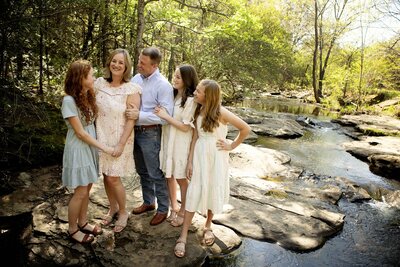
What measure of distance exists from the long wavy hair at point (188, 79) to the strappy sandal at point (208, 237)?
4.81ft

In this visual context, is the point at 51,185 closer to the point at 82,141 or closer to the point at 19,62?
the point at 82,141

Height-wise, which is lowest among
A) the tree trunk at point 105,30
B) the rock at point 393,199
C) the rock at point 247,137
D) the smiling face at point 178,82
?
the rock at point 393,199

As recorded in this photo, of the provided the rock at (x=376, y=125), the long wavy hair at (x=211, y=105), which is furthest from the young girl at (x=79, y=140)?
the rock at (x=376, y=125)

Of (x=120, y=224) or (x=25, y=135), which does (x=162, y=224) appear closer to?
(x=120, y=224)

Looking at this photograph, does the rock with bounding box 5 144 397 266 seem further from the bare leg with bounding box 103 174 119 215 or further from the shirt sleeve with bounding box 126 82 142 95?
the shirt sleeve with bounding box 126 82 142 95

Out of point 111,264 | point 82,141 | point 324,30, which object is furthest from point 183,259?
point 324,30

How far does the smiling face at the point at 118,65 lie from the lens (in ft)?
9.86

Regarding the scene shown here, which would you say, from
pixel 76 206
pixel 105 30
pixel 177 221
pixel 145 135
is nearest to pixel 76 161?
pixel 76 206

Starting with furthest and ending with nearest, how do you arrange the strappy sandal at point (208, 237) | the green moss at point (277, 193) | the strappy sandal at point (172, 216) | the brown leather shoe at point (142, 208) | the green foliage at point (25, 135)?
the green moss at point (277, 193) < the green foliage at point (25, 135) < the brown leather shoe at point (142, 208) < the strappy sandal at point (172, 216) < the strappy sandal at point (208, 237)

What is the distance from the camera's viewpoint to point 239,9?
810 cm

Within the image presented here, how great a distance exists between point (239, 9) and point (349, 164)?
5.16 m

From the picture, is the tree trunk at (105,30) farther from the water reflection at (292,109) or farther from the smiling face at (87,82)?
the water reflection at (292,109)

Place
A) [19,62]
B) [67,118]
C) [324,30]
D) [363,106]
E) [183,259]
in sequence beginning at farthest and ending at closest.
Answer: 1. [324,30]
2. [363,106]
3. [19,62]
4. [183,259]
5. [67,118]

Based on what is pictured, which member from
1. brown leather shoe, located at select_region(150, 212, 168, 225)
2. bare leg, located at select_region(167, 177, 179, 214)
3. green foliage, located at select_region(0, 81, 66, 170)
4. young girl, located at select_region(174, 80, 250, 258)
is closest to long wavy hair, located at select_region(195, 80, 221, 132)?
young girl, located at select_region(174, 80, 250, 258)
